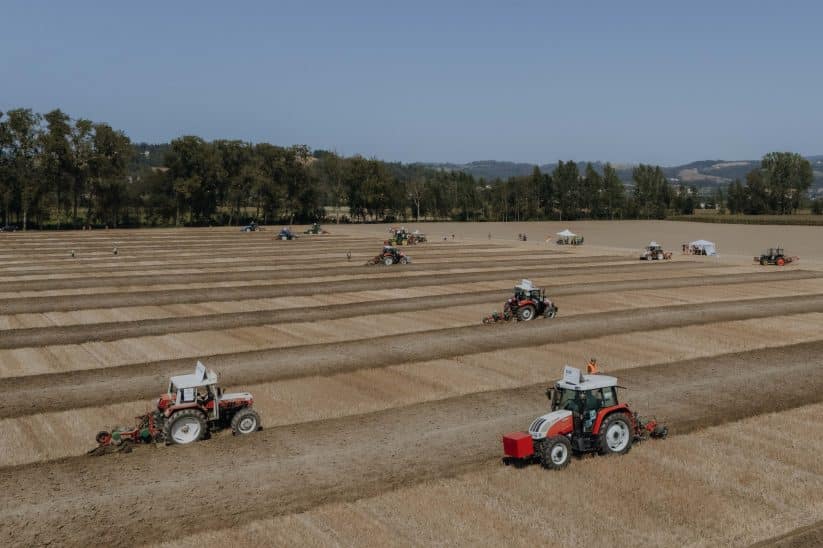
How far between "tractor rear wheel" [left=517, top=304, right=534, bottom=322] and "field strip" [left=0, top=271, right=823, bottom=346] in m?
2.83

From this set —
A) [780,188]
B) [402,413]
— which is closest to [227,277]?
[402,413]

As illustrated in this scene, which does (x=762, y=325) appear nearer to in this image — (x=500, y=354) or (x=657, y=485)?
(x=500, y=354)

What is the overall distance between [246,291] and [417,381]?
26.7 metres

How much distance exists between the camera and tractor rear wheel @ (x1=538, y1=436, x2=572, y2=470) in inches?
679

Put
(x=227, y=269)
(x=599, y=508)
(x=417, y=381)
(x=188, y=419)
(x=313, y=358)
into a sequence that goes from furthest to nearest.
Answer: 1. (x=227, y=269)
2. (x=313, y=358)
3. (x=417, y=381)
4. (x=188, y=419)
5. (x=599, y=508)

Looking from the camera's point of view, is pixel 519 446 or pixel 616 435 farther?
pixel 616 435

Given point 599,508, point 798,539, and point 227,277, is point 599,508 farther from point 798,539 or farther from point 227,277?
point 227,277

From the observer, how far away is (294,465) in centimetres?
1788

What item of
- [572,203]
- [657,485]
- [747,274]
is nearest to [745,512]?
[657,485]

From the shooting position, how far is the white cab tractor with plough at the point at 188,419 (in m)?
19.2

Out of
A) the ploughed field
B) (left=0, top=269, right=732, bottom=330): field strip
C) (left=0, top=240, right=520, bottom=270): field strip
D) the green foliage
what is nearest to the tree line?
the green foliage

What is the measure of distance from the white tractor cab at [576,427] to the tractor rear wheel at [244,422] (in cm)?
738

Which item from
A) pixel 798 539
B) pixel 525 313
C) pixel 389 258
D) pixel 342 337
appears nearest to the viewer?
pixel 798 539

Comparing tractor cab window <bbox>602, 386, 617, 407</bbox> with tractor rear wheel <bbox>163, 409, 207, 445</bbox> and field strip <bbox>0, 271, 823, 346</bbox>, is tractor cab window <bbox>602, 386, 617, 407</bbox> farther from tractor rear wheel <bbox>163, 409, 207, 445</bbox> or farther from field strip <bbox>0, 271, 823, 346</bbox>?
field strip <bbox>0, 271, 823, 346</bbox>
